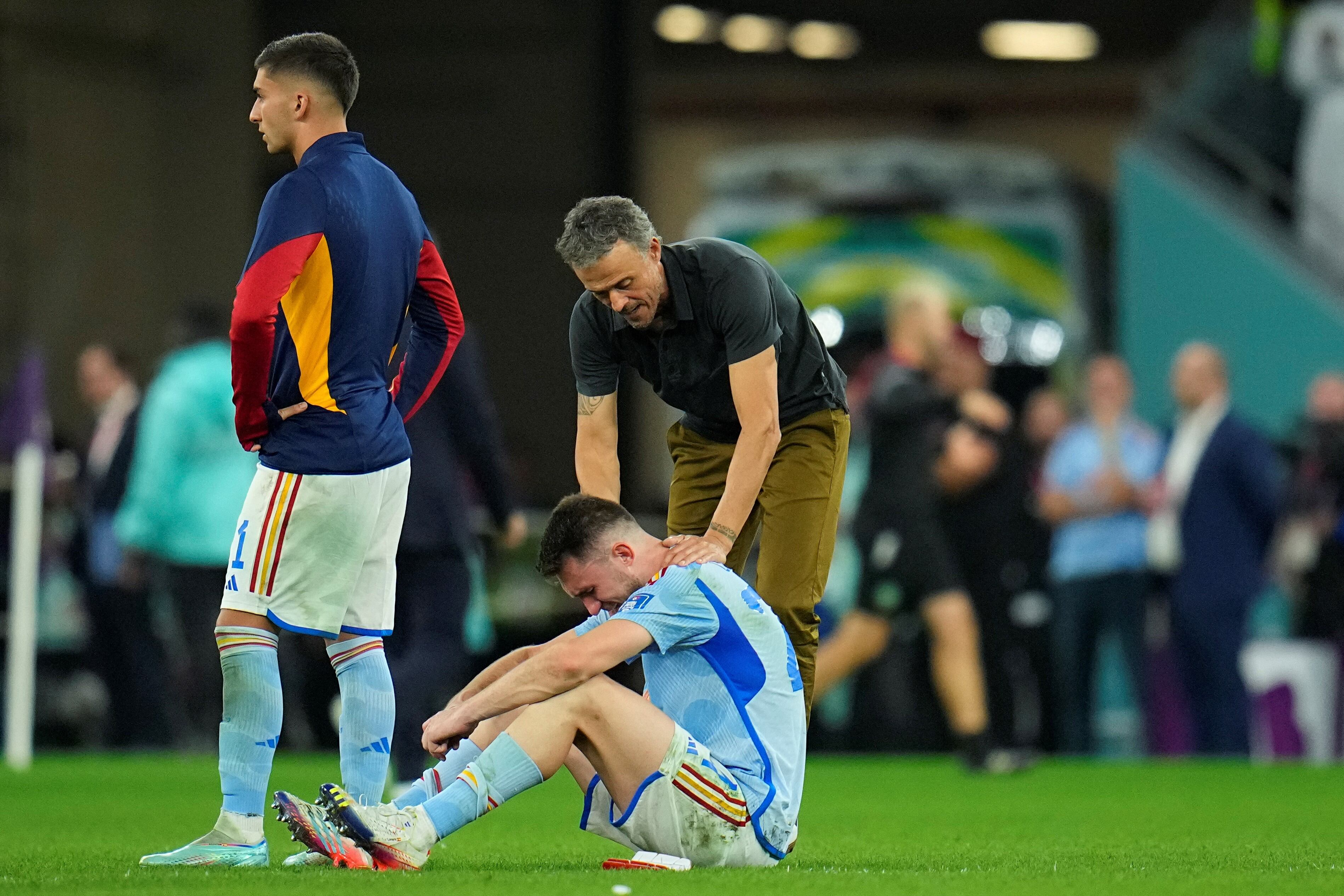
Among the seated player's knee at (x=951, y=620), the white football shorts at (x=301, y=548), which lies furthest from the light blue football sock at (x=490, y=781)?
the seated player's knee at (x=951, y=620)

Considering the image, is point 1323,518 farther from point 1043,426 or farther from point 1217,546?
point 1043,426

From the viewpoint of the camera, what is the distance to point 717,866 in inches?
199

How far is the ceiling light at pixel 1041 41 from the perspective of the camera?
26188 millimetres

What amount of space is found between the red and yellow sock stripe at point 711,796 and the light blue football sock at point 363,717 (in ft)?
3.20

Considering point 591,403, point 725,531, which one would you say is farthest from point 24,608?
point 725,531

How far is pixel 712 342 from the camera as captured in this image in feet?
18.8

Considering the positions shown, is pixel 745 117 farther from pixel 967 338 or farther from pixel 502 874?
pixel 502 874

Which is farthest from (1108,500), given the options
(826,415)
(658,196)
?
(658,196)

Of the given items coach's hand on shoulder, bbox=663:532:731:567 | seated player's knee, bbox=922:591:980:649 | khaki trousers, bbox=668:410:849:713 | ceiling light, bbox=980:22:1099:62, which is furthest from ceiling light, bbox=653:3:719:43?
coach's hand on shoulder, bbox=663:532:731:567

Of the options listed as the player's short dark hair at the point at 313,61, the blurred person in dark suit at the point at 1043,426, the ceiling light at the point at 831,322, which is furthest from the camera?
the ceiling light at the point at 831,322

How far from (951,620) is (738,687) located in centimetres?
492

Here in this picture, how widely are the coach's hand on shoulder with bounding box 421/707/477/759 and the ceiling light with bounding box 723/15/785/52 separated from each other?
21825mm

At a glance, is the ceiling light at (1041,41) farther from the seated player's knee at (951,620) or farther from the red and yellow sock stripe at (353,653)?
the red and yellow sock stripe at (353,653)

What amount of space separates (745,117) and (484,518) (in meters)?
14.8
